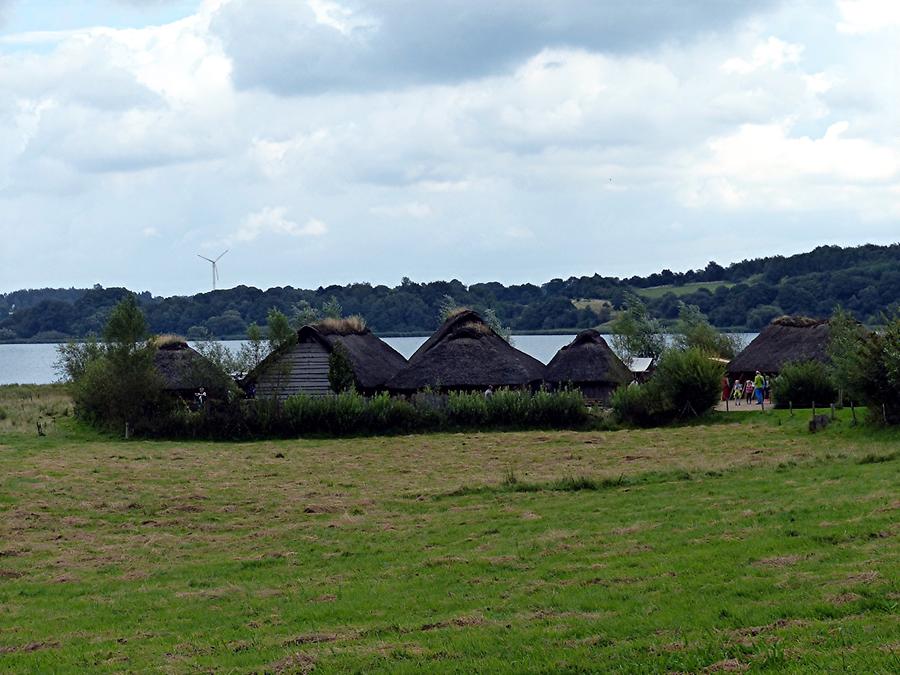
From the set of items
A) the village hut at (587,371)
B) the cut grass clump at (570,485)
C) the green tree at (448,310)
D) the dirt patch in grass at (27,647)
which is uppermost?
the green tree at (448,310)

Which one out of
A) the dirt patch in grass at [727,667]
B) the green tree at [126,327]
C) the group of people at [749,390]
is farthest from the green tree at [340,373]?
the dirt patch in grass at [727,667]

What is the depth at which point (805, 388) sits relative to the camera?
46.9 metres

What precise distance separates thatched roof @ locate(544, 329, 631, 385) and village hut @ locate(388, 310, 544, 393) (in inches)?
39.0

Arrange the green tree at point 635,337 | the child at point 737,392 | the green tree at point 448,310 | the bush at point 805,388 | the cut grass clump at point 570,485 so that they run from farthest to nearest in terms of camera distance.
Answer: the green tree at point 635,337 → the green tree at point 448,310 → the child at point 737,392 → the bush at point 805,388 → the cut grass clump at point 570,485

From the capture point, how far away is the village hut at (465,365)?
56.5m

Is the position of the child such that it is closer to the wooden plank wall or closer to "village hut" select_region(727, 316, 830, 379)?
"village hut" select_region(727, 316, 830, 379)

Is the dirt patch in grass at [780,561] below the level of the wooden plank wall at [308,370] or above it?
below

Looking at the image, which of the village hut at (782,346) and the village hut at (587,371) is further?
the village hut at (782,346)

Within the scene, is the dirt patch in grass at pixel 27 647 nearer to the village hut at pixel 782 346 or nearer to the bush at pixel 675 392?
the bush at pixel 675 392

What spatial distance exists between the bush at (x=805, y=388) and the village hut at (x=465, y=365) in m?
14.2

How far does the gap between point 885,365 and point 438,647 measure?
26179 mm

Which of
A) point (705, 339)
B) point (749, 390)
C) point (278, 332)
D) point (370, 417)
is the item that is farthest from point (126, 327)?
point (705, 339)

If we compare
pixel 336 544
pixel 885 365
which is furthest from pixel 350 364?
pixel 336 544

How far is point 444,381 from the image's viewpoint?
5619cm
